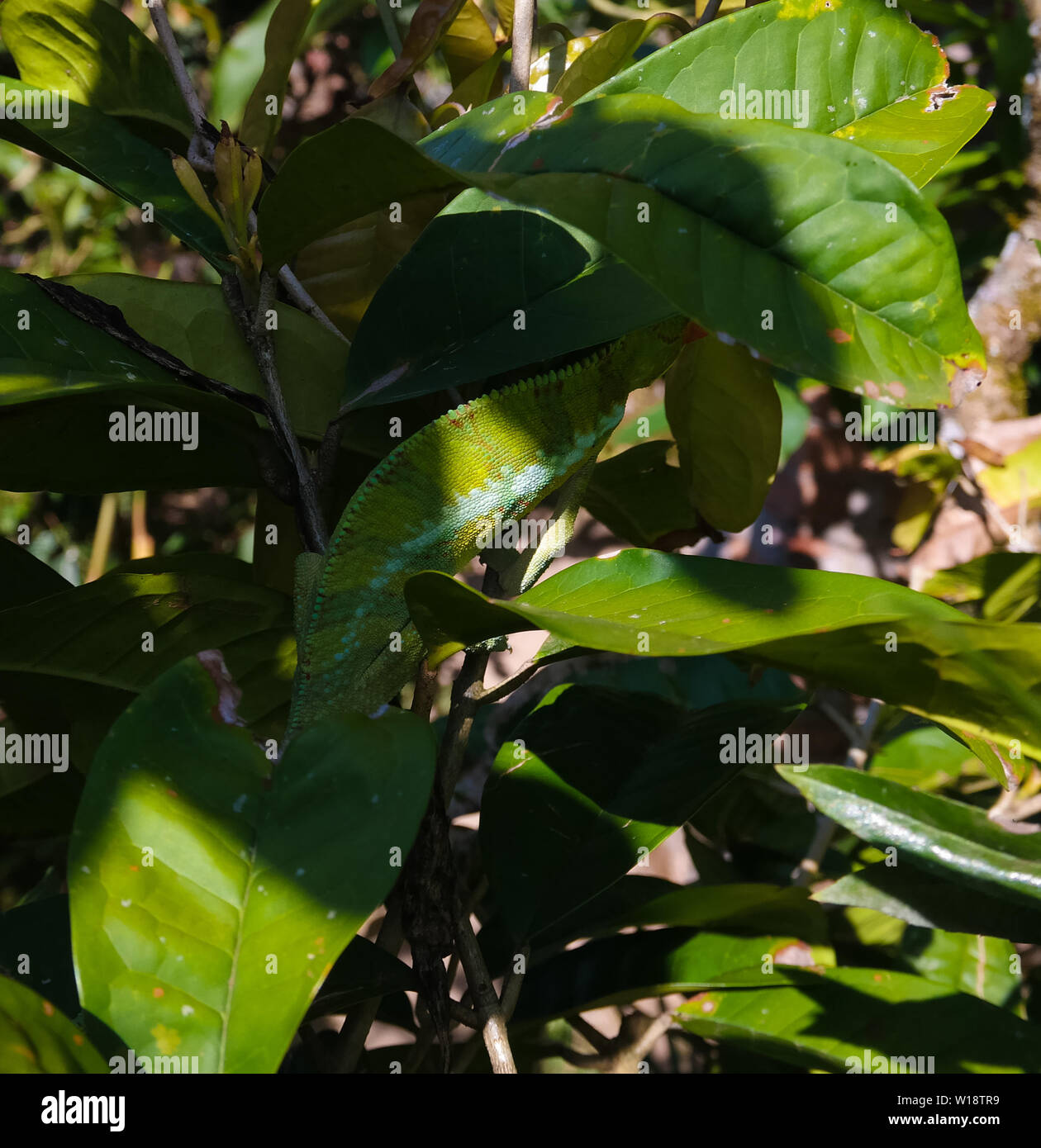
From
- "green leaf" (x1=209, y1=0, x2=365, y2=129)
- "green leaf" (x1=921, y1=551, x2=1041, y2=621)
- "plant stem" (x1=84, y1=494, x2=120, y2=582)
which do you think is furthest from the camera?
"plant stem" (x1=84, y1=494, x2=120, y2=582)

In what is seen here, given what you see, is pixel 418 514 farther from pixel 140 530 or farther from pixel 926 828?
pixel 140 530

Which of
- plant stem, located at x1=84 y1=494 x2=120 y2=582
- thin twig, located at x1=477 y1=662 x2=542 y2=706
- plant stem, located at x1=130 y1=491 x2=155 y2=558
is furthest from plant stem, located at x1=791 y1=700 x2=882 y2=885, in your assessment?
plant stem, located at x1=84 y1=494 x2=120 y2=582

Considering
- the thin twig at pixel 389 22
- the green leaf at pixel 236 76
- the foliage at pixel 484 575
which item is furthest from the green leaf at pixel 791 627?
the green leaf at pixel 236 76

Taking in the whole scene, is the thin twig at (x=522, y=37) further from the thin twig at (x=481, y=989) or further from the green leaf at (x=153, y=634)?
the thin twig at (x=481, y=989)

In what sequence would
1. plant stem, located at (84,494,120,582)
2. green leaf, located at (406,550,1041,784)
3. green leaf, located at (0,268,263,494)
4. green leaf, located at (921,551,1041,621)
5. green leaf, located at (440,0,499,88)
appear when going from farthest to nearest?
plant stem, located at (84,494,120,582), green leaf, located at (921,551,1041,621), green leaf, located at (440,0,499,88), green leaf, located at (0,268,263,494), green leaf, located at (406,550,1041,784)

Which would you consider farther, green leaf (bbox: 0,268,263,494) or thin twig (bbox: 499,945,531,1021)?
thin twig (bbox: 499,945,531,1021)

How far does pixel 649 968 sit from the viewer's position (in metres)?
1.05

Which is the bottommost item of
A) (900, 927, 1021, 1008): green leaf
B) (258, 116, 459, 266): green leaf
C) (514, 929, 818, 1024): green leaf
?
(900, 927, 1021, 1008): green leaf

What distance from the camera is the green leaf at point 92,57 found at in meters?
0.96

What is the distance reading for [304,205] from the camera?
2.44 ft

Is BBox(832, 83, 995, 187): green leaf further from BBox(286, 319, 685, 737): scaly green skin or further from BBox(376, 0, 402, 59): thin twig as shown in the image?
BBox(376, 0, 402, 59): thin twig

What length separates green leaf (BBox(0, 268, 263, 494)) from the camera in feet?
2.59

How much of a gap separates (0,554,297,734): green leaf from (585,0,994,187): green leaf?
0.57 m

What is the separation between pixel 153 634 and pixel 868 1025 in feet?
2.63
